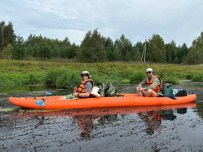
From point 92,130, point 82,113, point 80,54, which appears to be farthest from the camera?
point 80,54

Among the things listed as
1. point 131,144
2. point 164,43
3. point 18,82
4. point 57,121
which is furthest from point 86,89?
point 164,43

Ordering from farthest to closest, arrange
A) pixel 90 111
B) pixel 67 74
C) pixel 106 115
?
Result: pixel 67 74 → pixel 90 111 → pixel 106 115

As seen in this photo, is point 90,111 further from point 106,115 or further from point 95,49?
point 95,49

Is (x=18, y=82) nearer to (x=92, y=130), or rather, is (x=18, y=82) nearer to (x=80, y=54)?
(x=80, y=54)

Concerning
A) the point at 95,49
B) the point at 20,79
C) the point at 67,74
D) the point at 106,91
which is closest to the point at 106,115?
the point at 106,91

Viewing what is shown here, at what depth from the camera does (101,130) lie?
479 centimetres

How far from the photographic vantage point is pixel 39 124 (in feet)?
17.5

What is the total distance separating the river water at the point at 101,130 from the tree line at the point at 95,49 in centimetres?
2274

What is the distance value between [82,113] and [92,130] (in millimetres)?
1790

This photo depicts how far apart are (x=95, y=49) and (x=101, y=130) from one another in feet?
85.2

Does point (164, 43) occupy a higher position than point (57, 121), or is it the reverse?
point (164, 43)

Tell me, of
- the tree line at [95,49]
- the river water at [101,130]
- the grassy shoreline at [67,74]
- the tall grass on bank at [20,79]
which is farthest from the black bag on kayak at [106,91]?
the tree line at [95,49]

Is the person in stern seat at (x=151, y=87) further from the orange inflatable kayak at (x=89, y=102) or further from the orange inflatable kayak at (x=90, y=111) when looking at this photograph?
the orange inflatable kayak at (x=90, y=111)

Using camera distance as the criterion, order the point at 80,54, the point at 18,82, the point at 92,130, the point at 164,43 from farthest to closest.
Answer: the point at 164,43 → the point at 80,54 → the point at 18,82 → the point at 92,130
